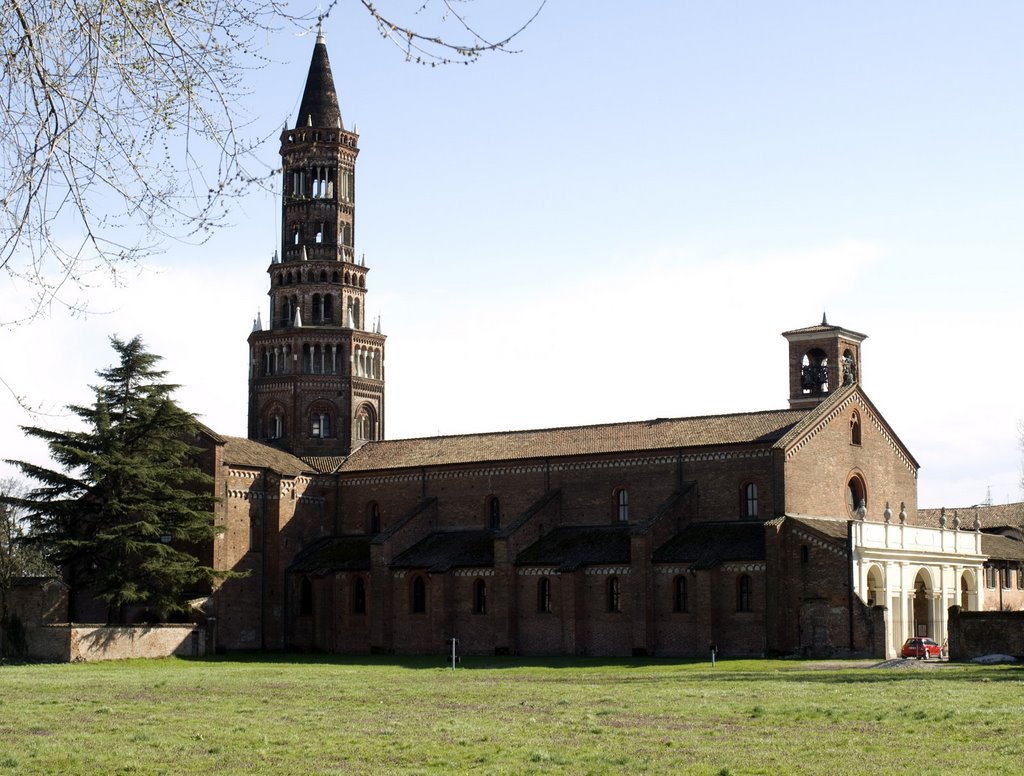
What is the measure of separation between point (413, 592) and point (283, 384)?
50.8ft

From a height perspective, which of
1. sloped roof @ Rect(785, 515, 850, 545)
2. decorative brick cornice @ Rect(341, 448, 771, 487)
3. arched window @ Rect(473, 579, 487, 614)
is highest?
decorative brick cornice @ Rect(341, 448, 771, 487)

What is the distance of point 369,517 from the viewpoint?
230 ft

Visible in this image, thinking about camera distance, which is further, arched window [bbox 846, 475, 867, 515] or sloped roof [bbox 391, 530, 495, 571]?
sloped roof [bbox 391, 530, 495, 571]

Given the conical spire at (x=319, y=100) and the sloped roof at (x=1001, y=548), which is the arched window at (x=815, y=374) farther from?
the conical spire at (x=319, y=100)

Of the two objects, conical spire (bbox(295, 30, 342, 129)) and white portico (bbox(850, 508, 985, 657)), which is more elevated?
conical spire (bbox(295, 30, 342, 129))

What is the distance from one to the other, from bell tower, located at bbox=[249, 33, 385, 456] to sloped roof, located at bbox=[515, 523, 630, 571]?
15998mm

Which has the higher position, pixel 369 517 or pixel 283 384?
pixel 283 384

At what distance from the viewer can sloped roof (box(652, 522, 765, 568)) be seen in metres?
55.1

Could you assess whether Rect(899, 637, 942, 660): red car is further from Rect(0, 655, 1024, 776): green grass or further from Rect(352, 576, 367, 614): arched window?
Rect(352, 576, 367, 614): arched window

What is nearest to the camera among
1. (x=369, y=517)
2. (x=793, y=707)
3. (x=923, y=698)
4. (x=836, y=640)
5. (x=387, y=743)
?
(x=387, y=743)

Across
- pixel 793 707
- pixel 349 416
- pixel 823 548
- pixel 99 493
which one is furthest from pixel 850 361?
pixel 793 707

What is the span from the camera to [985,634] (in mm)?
49031

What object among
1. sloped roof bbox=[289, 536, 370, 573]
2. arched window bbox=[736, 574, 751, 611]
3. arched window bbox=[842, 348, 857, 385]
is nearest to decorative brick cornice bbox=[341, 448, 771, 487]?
sloped roof bbox=[289, 536, 370, 573]

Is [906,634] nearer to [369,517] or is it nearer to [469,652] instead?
[469,652]
